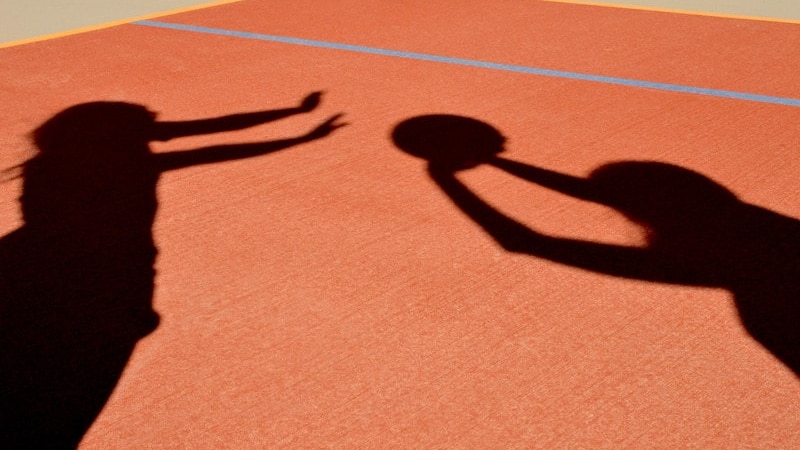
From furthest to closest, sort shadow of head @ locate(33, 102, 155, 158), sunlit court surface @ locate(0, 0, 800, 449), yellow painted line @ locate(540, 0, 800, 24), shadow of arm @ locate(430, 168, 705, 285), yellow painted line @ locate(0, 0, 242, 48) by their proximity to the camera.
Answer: yellow painted line @ locate(540, 0, 800, 24) < yellow painted line @ locate(0, 0, 242, 48) < shadow of head @ locate(33, 102, 155, 158) < shadow of arm @ locate(430, 168, 705, 285) < sunlit court surface @ locate(0, 0, 800, 449)

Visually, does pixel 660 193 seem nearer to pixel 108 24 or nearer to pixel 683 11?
pixel 683 11

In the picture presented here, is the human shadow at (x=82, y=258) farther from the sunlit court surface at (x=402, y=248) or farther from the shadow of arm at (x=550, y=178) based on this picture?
the shadow of arm at (x=550, y=178)

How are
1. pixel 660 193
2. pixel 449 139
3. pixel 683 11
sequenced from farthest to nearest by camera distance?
pixel 683 11 → pixel 449 139 → pixel 660 193

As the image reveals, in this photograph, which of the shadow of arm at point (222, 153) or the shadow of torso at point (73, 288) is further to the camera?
the shadow of arm at point (222, 153)

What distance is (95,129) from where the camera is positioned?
4.86 metres

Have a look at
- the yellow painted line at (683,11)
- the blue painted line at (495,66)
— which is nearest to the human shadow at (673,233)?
the blue painted line at (495,66)

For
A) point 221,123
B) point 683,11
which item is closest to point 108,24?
point 221,123

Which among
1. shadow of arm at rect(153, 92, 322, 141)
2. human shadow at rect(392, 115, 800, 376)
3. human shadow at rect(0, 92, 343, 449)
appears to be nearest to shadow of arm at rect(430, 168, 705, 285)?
human shadow at rect(392, 115, 800, 376)

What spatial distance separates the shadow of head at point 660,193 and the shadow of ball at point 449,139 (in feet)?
2.03

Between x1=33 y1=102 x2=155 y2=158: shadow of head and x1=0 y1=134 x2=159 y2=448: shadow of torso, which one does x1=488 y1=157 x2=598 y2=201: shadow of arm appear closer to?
x1=0 y1=134 x2=159 y2=448: shadow of torso

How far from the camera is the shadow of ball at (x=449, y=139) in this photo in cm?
447

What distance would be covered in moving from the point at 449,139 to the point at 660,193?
119 centimetres

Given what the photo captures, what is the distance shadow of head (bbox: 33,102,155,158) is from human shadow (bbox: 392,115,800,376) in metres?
1.48

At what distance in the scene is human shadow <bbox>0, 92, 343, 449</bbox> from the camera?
274 cm
